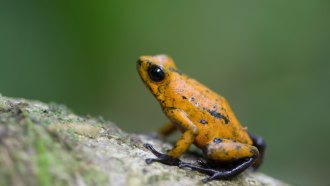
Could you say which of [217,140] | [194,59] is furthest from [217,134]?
[194,59]

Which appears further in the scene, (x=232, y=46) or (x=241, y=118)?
(x=232, y=46)

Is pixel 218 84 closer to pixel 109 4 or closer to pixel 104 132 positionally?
pixel 109 4

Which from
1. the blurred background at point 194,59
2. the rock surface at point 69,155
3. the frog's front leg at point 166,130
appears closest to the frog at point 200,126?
the rock surface at point 69,155

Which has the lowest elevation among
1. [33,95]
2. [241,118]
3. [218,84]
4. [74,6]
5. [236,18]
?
[33,95]

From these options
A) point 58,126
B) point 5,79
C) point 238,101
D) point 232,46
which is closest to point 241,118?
point 238,101

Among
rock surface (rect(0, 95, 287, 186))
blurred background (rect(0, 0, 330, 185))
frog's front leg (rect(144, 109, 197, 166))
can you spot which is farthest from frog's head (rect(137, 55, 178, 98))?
blurred background (rect(0, 0, 330, 185))

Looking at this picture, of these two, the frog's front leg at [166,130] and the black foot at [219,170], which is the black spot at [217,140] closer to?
the black foot at [219,170]

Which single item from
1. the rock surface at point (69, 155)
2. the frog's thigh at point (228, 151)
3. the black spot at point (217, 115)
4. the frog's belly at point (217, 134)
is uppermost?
the black spot at point (217, 115)
